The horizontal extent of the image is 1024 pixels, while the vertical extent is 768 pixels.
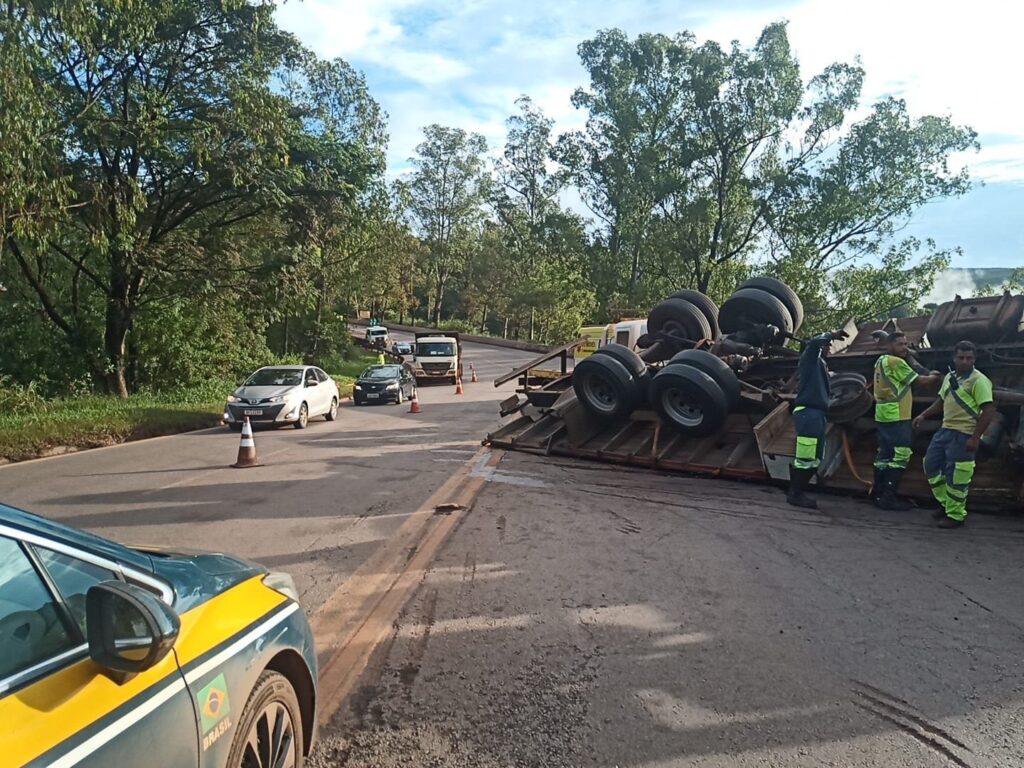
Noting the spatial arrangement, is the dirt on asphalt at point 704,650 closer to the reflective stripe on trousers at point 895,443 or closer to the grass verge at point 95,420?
the reflective stripe on trousers at point 895,443

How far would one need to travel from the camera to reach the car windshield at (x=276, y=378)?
1653cm

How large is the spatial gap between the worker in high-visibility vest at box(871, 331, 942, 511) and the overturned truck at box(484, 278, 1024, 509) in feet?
1.00

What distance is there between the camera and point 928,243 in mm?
29391

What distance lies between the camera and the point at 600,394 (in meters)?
10.6

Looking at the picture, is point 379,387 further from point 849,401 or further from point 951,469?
point 951,469

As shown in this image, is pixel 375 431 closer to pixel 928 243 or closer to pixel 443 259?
pixel 928 243

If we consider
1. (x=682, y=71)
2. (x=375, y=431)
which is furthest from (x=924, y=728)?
(x=682, y=71)

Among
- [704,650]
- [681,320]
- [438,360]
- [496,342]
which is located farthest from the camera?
[496,342]

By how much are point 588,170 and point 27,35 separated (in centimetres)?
3301

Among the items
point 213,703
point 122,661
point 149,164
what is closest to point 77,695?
point 122,661

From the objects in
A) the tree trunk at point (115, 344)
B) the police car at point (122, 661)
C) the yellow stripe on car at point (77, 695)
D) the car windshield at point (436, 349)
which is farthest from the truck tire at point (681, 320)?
the car windshield at point (436, 349)

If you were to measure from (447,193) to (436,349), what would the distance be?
3571 cm

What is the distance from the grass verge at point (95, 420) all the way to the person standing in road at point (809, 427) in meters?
11.8

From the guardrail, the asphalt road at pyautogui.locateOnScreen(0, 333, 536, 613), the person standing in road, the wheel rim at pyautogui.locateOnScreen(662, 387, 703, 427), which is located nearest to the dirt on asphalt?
the person standing in road
